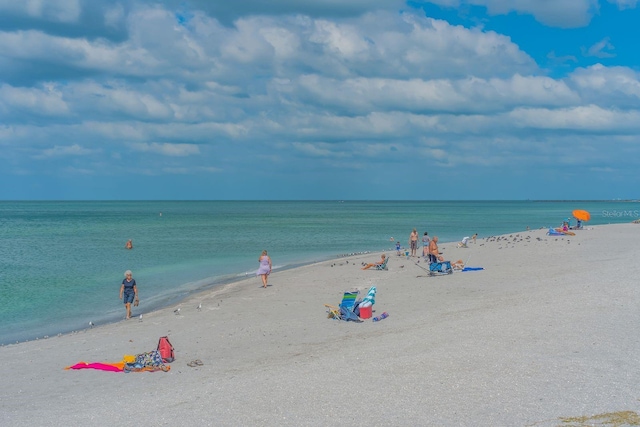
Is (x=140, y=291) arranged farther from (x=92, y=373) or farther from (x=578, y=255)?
(x=578, y=255)

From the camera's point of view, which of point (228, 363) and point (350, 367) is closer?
point (350, 367)

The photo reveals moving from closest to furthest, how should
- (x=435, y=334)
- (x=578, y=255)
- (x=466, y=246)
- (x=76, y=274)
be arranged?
(x=435, y=334) < (x=578, y=255) < (x=76, y=274) < (x=466, y=246)

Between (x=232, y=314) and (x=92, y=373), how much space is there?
21.0 ft

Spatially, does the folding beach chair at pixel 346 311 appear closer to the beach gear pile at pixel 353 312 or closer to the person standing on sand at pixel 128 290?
the beach gear pile at pixel 353 312

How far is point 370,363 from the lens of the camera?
37.4 feet

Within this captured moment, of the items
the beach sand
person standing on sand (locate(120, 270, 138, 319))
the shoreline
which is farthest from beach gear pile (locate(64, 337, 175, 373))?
person standing on sand (locate(120, 270, 138, 319))

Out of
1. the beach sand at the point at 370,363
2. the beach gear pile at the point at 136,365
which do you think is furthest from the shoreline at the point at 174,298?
the beach gear pile at the point at 136,365

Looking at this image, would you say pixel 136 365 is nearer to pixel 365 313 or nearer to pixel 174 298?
pixel 365 313

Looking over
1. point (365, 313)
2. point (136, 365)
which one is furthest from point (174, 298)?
point (136, 365)

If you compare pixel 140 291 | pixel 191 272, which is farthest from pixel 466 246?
pixel 140 291

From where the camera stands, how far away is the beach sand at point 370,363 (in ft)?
29.3

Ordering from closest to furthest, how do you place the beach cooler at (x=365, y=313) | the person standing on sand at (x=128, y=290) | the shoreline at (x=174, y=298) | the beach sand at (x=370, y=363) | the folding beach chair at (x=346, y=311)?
the beach sand at (x=370, y=363)
the folding beach chair at (x=346, y=311)
the beach cooler at (x=365, y=313)
the shoreline at (x=174, y=298)
the person standing on sand at (x=128, y=290)

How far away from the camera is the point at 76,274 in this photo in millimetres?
31891

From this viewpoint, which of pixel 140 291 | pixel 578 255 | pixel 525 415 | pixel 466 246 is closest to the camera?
pixel 525 415
